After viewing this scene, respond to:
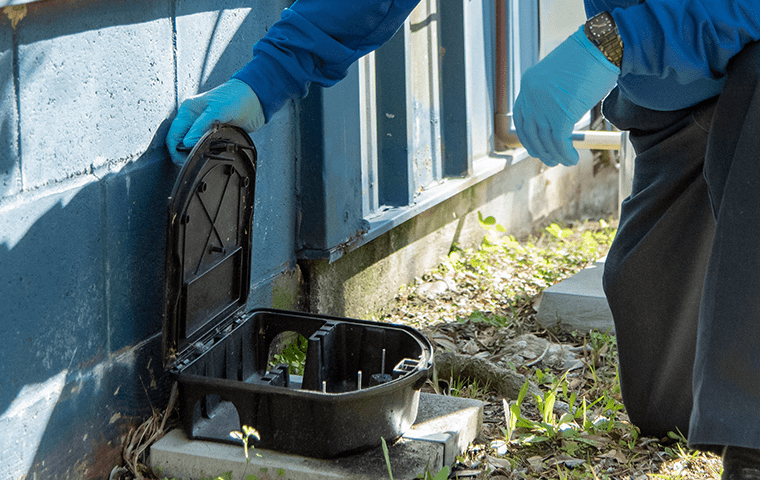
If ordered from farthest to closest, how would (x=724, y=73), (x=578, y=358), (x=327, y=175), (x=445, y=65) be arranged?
1. (x=445, y=65)
2. (x=578, y=358)
3. (x=327, y=175)
4. (x=724, y=73)

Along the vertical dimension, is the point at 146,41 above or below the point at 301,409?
above

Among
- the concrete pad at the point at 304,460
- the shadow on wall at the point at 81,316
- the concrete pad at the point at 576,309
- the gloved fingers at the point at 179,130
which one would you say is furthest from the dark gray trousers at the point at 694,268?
the shadow on wall at the point at 81,316

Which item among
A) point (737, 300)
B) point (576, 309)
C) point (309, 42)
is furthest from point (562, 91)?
point (576, 309)

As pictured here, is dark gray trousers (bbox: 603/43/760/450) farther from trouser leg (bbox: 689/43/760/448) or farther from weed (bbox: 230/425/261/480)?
weed (bbox: 230/425/261/480)

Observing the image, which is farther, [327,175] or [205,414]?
[327,175]

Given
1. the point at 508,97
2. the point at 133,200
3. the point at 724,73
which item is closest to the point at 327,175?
the point at 133,200

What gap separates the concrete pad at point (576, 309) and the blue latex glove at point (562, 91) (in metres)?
1.49

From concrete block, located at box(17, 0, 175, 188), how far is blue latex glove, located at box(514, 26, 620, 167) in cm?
93

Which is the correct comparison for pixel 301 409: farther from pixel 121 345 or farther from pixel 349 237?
pixel 349 237

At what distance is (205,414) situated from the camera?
2.40 meters

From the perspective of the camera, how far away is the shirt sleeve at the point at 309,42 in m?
2.34

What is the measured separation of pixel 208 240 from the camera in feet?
7.63

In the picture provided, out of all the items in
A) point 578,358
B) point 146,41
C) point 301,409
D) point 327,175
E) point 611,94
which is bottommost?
point 578,358

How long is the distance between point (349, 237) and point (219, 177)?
0.95 m
